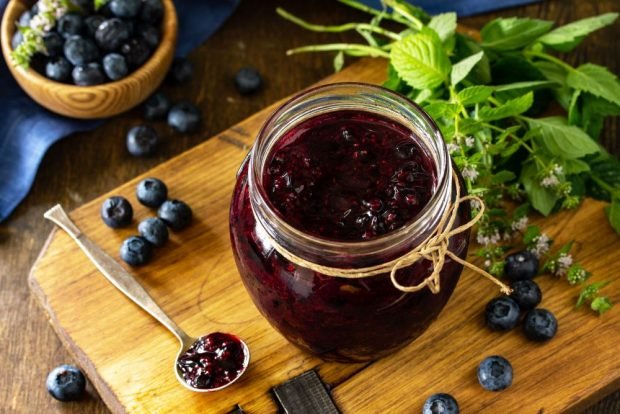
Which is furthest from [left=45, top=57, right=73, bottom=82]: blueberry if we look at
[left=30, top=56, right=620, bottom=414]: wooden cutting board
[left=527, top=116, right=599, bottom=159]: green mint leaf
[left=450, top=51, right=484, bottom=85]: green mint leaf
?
[left=527, top=116, right=599, bottom=159]: green mint leaf

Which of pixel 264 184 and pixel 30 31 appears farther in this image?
pixel 30 31

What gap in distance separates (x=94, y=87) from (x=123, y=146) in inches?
8.7

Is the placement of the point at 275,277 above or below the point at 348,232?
below

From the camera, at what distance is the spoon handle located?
2.09 metres

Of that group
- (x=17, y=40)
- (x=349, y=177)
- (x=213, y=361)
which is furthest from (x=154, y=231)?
(x=17, y=40)

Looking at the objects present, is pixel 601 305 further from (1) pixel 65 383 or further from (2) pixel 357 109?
(1) pixel 65 383

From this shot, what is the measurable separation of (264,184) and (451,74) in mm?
702

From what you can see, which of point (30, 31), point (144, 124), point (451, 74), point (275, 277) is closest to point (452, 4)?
point (451, 74)

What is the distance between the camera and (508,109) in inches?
81.6

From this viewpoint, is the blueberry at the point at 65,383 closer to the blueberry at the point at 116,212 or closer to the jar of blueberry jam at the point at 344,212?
the blueberry at the point at 116,212

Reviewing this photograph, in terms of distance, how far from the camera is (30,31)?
2494 millimetres

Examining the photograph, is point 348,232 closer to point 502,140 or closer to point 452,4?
point 502,140

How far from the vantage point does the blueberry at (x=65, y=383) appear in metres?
2.18

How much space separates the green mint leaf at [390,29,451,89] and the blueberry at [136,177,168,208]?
2.18ft
